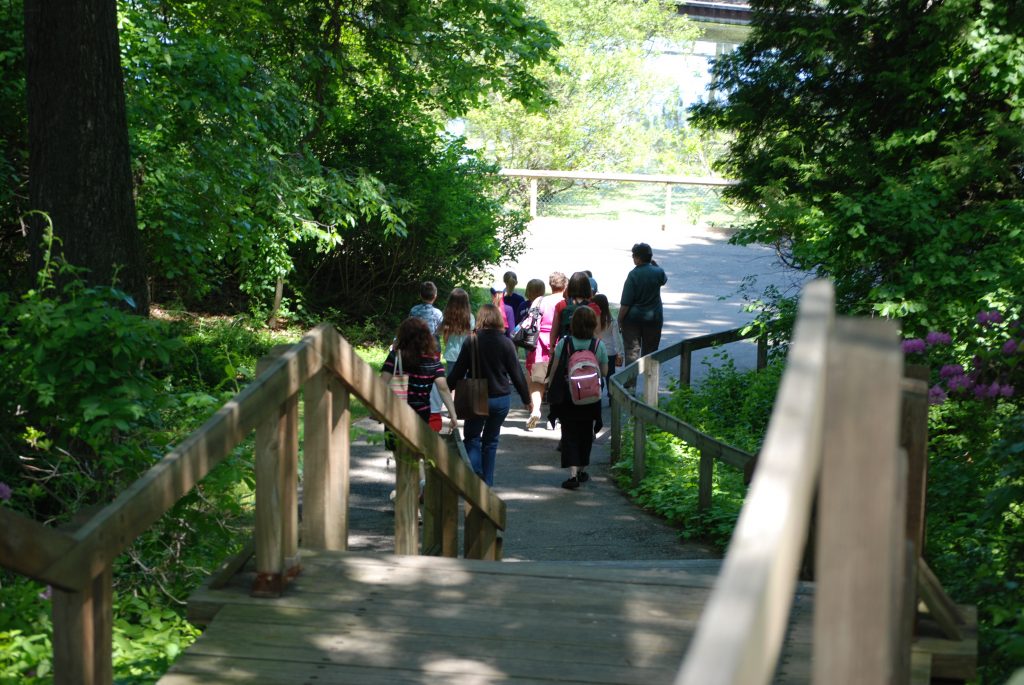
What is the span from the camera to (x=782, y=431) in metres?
1.30

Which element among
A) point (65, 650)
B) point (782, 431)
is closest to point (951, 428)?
point (65, 650)

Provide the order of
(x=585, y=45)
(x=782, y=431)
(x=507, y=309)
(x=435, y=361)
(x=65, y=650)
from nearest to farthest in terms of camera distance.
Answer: (x=782, y=431), (x=65, y=650), (x=435, y=361), (x=507, y=309), (x=585, y=45)

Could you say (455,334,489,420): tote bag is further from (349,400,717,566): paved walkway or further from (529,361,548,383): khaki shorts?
(529,361,548,383): khaki shorts

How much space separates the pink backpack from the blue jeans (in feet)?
1.96

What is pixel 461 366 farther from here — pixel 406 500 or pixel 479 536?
pixel 406 500

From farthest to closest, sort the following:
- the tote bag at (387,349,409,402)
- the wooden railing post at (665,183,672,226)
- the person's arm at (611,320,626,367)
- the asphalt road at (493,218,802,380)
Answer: the wooden railing post at (665,183,672,226), the asphalt road at (493,218,802,380), the person's arm at (611,320,626,367), the tote bag at (387,349,409,402)

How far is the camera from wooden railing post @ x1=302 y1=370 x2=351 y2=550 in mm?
4379

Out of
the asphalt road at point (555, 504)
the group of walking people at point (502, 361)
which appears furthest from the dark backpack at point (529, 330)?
the asphalt road at point (555, 504)

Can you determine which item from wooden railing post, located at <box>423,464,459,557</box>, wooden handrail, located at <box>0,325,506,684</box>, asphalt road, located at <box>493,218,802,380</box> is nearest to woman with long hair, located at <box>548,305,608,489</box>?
wooden railing post, located at <box>423,464,459,557</box>

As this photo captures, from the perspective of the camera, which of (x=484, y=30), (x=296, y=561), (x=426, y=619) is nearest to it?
(x=426, y=619)

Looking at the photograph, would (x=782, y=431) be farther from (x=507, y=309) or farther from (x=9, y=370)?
(x=507, y=309)

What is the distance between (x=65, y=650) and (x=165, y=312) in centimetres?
1456

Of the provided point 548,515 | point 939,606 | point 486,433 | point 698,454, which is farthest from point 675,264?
point 939,606

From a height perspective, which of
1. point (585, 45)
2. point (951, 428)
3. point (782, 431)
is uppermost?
point (585, 45)
